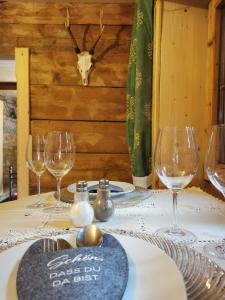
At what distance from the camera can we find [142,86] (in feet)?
5.56

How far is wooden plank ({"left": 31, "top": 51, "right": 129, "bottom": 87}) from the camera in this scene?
2.10 m

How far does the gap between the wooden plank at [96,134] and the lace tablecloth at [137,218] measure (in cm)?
122

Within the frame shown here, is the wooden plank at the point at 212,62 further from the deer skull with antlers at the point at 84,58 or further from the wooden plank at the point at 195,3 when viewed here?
the deer skull with antlers at the point at 84,58

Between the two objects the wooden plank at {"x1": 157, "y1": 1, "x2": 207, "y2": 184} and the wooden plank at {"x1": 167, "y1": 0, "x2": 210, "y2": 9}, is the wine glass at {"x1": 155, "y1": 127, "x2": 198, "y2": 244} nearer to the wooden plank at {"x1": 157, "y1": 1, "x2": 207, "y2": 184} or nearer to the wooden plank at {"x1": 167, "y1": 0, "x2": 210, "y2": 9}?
the wooden plank at {"x1": 157, "y1": 1, "x2": 207, "y2": 184}

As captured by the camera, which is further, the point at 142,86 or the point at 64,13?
the point at 64,13

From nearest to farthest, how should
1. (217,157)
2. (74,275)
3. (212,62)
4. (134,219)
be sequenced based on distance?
(74,275) → (217,157) → (134,219) → (212,62)

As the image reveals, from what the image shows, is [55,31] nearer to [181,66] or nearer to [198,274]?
[181,66]

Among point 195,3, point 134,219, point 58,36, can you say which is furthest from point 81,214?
point 58,36

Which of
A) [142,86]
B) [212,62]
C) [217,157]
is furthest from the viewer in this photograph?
[142,86]

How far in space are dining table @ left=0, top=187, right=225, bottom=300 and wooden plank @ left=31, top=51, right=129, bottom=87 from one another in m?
1.36

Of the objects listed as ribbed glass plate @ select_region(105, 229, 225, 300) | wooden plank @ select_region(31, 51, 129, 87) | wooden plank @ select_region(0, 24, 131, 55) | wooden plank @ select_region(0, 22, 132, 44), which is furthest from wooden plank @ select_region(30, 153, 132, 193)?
ribbed glass plate @ select_region(105, 229, 225, 300)

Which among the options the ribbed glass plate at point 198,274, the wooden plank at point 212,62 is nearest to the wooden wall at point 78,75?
the wooden plank at point 212,62

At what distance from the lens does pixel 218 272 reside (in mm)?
349

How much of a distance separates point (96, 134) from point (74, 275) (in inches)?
74.4
